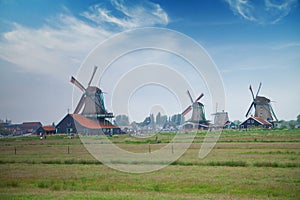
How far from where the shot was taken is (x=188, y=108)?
96.5m

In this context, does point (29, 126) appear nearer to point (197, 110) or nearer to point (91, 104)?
point (91, 104)

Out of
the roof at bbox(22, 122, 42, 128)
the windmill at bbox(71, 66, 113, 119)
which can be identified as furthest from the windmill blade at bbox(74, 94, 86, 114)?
the roof at bbox(22, 122, 42, 128)

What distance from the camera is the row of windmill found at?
7400 centimetres

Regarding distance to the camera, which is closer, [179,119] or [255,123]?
[255,123]

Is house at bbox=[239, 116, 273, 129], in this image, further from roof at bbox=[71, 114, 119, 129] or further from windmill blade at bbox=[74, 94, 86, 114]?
windmill blade at bbox=[74, 94, 86, 114]

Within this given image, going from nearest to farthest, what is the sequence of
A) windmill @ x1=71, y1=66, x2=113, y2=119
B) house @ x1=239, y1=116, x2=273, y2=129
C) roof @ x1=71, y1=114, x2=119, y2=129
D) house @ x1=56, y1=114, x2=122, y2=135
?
house @ x1=56, y1=114, x2=122, y2=135 < roof @ x1=71, y1=114, x2=119, y2=129 < windmill @ x1=71, y1=66, x2=113, y2=119 < house @ x1=239, y1=116, x2=273, y2=129

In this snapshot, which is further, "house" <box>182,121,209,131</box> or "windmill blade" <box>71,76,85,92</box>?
"house" <box>182,121,209,131</box>

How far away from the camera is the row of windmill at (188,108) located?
7400 centimetres

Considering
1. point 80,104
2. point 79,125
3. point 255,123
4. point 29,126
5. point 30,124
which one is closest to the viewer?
point 79,125

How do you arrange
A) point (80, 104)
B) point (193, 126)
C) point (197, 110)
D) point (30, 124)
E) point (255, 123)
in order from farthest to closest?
point (30, 124)
point (197, 110)
point (193, 126)
point (255, 123)
point (80, 104)

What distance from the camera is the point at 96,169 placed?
19938 mm

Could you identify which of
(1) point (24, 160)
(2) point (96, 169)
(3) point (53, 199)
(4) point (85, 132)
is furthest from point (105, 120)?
(3) point (53, 199)

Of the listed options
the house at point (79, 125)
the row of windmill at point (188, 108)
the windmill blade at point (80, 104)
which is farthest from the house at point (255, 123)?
the windmill blade at point (80, 104)

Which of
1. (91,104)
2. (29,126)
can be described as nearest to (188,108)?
(91,104)
